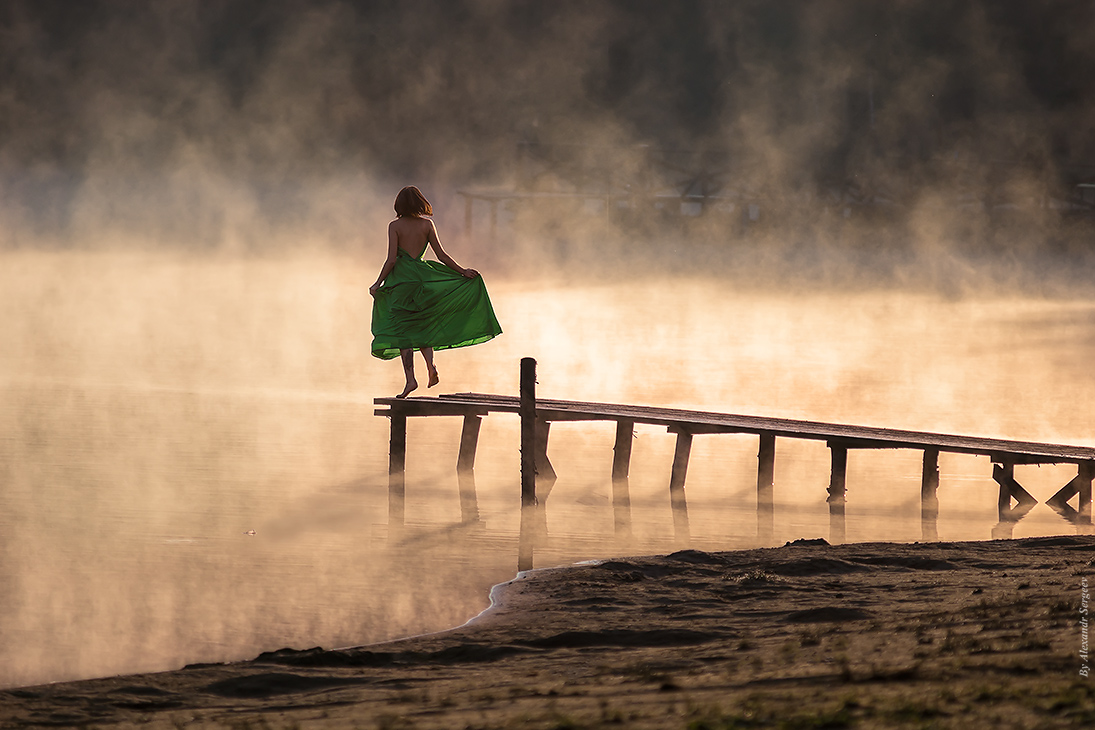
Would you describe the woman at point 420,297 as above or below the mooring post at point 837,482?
above

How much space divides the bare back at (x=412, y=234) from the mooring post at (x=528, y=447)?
4.68 ft

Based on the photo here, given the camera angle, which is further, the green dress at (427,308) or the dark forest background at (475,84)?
the dark forest background at (475,84)

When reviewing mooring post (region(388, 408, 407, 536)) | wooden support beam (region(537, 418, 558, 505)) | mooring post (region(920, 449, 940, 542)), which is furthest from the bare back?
mooring post (region(920, 449, 940, 542))

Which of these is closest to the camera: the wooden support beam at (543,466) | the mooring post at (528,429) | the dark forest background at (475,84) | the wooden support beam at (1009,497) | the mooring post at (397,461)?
the mooring post at (528,429)

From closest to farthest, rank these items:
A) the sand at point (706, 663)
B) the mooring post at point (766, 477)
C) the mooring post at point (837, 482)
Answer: the sand at point (706, 663) → the mooring post at point (837, 482) → the mooring post at point (766, 477)

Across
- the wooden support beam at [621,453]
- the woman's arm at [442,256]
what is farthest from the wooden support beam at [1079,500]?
the woman's arm at [442,256]

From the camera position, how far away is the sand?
5.59 metres

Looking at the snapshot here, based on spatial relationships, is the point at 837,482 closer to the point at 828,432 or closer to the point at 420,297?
the point at 828,432

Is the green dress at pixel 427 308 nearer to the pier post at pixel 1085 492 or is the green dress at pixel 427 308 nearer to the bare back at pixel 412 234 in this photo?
the bare back at pixel 412 234

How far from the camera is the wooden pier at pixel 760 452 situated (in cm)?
1271

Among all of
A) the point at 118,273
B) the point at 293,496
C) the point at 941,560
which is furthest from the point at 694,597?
the point at 118,273

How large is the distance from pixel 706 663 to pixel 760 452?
701 cm

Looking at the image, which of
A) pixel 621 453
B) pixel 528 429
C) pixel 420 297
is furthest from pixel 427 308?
pixel 621 453

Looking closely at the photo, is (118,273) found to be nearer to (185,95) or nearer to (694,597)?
(185,95)
